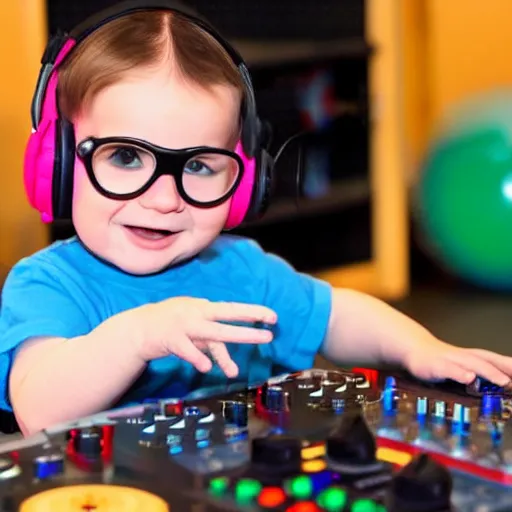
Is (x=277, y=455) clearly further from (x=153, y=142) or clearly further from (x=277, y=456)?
(x=153, y=142)

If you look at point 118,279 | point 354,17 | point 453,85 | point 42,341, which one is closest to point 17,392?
point 42,341

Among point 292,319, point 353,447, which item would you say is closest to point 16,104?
point 292,319

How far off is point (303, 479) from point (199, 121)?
38 centimetres

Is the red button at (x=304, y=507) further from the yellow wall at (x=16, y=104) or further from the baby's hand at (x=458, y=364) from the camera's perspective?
the yellow wall at (x=16, y=104)

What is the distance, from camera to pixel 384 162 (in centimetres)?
321

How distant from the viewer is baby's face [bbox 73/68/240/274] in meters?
0.95

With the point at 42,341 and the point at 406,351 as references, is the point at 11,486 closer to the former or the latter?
the point at 42,341

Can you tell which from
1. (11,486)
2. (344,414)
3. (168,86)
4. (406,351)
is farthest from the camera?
(406,351)

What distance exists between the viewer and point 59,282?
101 centimetres

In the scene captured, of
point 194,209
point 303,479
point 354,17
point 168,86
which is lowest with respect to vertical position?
point 303,479

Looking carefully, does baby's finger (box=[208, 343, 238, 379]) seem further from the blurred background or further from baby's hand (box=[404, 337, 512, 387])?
the blurred background

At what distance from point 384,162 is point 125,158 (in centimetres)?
231

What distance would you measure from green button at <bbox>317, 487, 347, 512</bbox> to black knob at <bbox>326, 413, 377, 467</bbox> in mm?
47

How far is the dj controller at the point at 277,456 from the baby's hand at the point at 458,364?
0.05 meters
